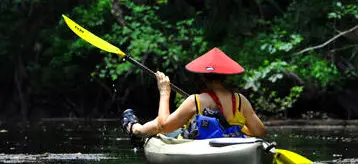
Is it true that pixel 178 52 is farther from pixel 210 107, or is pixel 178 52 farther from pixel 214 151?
pixel 214 151

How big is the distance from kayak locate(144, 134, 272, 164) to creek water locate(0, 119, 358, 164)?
274 cm

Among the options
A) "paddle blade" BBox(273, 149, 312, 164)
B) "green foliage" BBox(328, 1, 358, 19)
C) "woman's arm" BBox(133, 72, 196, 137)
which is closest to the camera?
"woman's arm" BBox(133, 72, 196, 137)

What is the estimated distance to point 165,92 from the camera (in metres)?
7.46

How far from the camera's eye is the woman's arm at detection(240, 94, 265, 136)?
7.31 m

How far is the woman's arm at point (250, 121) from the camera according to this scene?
7311mm

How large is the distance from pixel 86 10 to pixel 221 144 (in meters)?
15.3

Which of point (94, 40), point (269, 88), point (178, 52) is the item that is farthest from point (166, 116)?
point (178, 52)

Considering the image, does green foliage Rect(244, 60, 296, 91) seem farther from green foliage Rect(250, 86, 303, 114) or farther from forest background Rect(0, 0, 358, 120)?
green foliage Rect(250, 86, 303, 114)

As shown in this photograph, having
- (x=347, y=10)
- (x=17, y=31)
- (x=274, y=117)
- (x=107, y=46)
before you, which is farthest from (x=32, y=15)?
(x=107, y=46)

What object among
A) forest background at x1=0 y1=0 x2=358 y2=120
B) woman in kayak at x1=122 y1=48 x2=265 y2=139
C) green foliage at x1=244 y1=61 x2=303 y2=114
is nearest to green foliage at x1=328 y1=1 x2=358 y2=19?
forest background at x1=0 y1=0 x2=358 y2=120

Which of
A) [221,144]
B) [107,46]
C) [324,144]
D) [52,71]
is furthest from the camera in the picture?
[52,71]

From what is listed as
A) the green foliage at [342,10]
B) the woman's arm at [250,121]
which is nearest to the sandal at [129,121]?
the woman's arm at [250,121]

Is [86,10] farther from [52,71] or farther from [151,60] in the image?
[52,71]

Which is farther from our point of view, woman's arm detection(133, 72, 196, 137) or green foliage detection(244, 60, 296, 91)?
green foliage detection(244, 60, 296, 91)
